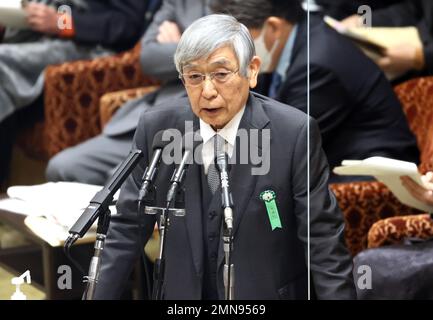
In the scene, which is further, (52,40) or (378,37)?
(52,40)

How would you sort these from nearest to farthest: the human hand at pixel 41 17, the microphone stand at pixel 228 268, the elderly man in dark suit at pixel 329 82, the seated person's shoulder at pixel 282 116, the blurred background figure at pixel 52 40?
1. the microphone stand at pixel 228 268
2. the seated person's shoulder at pixel 282 116
3. the elderly man in dark suit at pixel 329 82
4. the human hand at pixel 41 17
5. the blurred background figure at pixel 52 40

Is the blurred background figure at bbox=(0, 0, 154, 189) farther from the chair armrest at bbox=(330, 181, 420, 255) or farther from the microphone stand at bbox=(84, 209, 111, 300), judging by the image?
the microphone stand at bbox=(84, 209, 111, 300)

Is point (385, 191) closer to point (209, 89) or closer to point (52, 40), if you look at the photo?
point (209, 89)

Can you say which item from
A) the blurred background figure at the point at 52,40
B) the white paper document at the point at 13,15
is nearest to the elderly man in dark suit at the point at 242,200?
the blurred background figure at the point at 52,40

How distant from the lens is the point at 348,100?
3.38 meters

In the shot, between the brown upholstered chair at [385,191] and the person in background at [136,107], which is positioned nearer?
the person in background at [136,107]

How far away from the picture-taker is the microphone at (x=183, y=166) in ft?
7.72

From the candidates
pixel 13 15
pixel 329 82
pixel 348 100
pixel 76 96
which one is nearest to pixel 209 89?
pixel 329 82

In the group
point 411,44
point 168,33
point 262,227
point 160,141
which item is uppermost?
point 168,33

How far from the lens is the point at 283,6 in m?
3.02

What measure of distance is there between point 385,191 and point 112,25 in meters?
1.23

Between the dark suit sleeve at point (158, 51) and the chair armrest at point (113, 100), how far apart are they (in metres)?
0.18

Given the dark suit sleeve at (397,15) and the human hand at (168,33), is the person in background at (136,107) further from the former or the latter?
the dark suit sleeve at (397,15)

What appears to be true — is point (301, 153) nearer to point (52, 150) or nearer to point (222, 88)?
point (222, 88)
